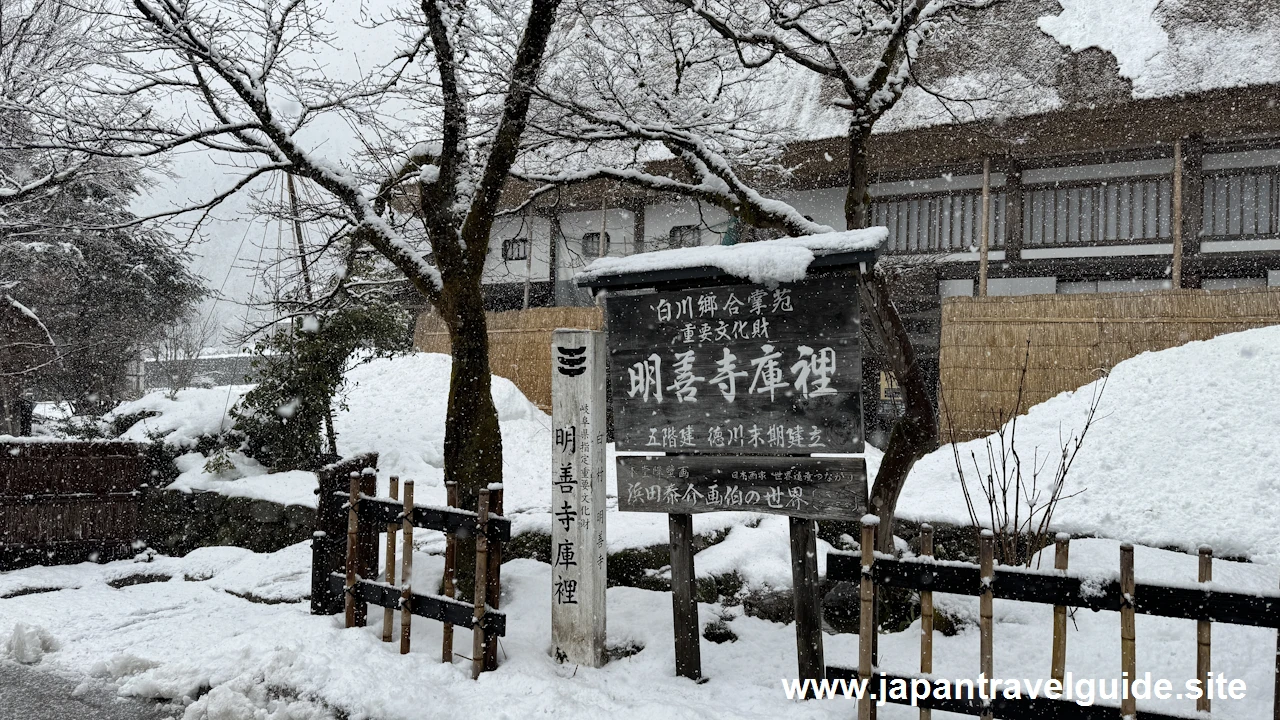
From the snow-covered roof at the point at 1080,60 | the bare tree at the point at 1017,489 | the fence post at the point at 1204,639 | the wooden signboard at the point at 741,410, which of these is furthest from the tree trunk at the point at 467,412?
the snow-covered roof at the point at 1080,60

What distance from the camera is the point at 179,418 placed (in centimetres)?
1088

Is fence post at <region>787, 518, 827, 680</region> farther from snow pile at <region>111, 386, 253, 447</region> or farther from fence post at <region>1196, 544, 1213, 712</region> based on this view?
snow pile at <region>111, 386, 253, 447</region>

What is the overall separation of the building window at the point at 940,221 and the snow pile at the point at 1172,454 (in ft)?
11.9

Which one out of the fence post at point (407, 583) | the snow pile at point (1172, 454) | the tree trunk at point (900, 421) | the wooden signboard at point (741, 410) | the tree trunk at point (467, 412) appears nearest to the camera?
the wooden signboard at point (741, 410)

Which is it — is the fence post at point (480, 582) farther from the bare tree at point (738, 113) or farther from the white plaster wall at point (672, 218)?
the white plaster wall at point (672, 218)

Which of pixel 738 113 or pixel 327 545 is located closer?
pixel 327 545

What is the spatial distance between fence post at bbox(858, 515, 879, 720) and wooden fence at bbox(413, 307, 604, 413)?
10011mm

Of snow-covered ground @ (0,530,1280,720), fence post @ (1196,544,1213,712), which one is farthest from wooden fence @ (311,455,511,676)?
fence post @ (1196,544,1213,712)

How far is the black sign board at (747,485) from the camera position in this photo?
4277 mm

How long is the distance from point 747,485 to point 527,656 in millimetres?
1817

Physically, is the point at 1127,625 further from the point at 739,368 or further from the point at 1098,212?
the point at 1098,212

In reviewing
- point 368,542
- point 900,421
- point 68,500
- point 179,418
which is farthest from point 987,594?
point 179,418

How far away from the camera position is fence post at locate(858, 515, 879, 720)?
3889 mm

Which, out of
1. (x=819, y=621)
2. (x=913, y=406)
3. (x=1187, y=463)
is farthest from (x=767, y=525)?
(x=1187, y=463)
